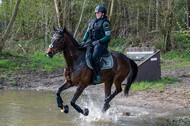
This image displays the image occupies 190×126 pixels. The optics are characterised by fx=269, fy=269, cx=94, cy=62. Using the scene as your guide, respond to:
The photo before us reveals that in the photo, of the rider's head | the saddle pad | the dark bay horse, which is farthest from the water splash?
the rider's head

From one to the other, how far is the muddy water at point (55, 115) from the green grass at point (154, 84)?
6.39 ft

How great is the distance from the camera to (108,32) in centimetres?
709

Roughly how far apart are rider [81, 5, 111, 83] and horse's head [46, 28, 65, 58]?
814 millimetres

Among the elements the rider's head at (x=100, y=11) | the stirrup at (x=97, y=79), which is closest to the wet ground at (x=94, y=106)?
the stirrup at (x=97, y=79)

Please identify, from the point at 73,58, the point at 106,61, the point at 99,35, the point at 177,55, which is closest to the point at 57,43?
the point at 73,58

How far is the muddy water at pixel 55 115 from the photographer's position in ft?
21.6

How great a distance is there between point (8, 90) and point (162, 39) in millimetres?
14149

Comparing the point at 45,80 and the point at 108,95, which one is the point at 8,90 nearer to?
the point at 45,80

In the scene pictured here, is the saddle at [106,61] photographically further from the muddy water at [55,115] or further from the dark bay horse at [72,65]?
the muddy water at [55,115]

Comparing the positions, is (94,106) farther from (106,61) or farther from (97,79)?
(106,61)

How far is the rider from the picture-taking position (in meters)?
7.07

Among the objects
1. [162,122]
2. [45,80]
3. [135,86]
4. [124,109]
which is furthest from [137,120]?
[45,80]

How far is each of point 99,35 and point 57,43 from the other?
1289mm

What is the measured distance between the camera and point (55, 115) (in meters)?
7.28
